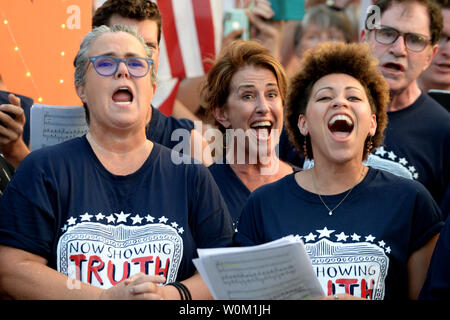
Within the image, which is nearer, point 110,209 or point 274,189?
point 110,209

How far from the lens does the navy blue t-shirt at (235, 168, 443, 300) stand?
8.79 feet

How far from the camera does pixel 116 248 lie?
266cm

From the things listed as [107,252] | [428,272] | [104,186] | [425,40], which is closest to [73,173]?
[104,186]

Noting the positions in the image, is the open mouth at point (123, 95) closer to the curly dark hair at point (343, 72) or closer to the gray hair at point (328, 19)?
the curly dark hair at point (343, 72)

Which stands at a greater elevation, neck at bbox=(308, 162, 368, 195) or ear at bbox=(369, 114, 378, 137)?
ear at bbox=(369, 114, 378, 137)

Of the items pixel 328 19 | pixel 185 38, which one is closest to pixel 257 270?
pixel 185 38

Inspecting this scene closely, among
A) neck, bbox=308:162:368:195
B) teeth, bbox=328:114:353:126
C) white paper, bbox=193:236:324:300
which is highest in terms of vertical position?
teeth, bbox=328:114:353:126

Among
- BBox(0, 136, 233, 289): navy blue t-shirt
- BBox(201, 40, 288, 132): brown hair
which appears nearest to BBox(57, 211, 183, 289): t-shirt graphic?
BBox(0, 136, 233, 289): navy blue t-shirt

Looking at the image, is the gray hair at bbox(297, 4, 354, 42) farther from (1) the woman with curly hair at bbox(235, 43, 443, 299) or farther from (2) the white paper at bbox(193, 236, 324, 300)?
(2) the white paper at bbox(193, 236, 324, 300)

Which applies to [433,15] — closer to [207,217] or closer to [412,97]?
[412,97]

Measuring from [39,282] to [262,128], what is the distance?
Answer: 1.61 m

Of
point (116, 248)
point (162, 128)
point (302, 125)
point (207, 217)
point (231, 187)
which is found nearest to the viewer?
point (116, 248)

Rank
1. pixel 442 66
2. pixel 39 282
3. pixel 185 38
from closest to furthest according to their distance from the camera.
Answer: pixel 39 282 → pixel 442 66 → pixel 185 38
